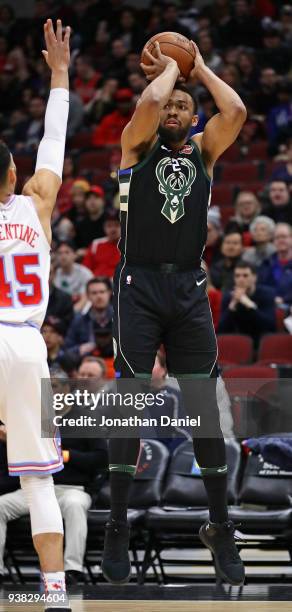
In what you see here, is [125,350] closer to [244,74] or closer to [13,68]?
[244,74]

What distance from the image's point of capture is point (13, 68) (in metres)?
20.3

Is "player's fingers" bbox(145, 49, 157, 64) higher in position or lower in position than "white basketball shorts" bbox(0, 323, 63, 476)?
higher

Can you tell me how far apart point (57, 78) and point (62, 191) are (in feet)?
32.9

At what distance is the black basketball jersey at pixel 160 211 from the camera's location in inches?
242

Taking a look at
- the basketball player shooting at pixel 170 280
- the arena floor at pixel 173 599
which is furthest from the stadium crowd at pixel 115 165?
the basketball player shooting at pixel 170 280

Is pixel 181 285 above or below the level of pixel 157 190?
below

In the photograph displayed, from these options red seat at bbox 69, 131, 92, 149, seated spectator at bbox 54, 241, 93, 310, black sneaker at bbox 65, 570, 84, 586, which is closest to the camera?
black sneaker at bbox 65, 570, 84, 586

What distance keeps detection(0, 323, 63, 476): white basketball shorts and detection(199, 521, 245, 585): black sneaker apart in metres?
1.15

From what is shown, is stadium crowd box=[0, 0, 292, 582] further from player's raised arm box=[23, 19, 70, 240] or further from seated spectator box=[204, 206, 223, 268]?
player's raised arm box=[23, 19, 70, 240]

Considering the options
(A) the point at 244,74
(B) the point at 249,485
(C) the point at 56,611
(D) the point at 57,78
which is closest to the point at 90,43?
(A) the point at 244,74

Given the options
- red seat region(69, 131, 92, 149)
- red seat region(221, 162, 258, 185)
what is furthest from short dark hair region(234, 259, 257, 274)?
red seat region(69, 131, 92, 149)

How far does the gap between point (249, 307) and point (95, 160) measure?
255 inches

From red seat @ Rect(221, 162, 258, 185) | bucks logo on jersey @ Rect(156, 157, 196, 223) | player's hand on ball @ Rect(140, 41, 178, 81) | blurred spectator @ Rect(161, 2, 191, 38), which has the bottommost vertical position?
red seat @ Rect(221, 162, 258, 185)

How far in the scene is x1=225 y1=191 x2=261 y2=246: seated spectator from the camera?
505 inches
